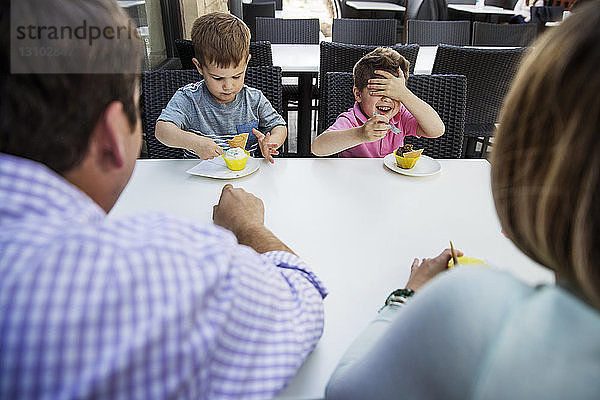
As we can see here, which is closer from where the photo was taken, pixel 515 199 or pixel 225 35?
pixel 515 199

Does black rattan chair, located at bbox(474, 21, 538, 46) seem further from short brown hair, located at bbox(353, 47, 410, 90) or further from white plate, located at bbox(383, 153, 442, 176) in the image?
white plate, located at bbox(383, 153, 442, 176)

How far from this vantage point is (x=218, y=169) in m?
1.41

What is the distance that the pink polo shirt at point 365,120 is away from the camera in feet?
5.65

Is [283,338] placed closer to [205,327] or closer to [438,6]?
[205,327]

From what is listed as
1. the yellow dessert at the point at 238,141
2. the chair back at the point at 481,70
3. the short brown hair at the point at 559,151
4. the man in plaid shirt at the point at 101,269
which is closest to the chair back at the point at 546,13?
the chair back at the point at 481,70

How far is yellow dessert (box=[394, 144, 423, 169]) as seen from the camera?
53.7 inches

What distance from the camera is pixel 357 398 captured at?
0.57 meters

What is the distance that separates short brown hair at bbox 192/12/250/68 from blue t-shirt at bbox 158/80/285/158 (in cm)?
16

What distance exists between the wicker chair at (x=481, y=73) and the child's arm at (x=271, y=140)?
1355mm

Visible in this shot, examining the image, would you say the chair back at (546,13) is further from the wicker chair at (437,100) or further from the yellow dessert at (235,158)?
the yellow dessert at (235,158)

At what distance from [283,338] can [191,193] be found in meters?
0.75

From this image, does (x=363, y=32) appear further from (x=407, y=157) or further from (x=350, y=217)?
(x=350, y=217)

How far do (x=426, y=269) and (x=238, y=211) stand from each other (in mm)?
484

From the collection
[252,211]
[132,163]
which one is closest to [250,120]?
[252,211]
